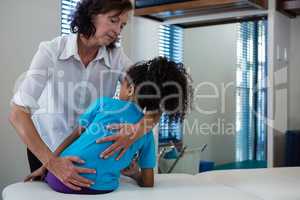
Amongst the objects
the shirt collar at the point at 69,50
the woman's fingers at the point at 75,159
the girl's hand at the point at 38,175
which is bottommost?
the girl's hand at the point at 38,175

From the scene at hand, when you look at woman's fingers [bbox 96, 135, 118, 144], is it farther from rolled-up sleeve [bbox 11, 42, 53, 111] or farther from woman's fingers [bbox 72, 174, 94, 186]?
rolled-up sleeve [bbox 11, 42, 53, 111]

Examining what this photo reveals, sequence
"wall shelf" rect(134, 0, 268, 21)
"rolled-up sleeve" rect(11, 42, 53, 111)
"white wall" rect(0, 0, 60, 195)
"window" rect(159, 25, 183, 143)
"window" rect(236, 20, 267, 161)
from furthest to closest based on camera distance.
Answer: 1. "window" rect(159, 25, 183, 143)
2. "window" rect(236, 20, 267, 161)
3. "wall shelf" rect(134, 0, 268, 21)
4. "white wall" rect(0, 0, 60, 195)
5. "rolled-up sleeve" rect(11, 42, 53, 111)

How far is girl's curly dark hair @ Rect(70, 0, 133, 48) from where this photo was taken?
1.35 metres

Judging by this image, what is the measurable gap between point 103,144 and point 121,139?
0.06 meters

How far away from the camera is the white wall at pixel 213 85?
277cm

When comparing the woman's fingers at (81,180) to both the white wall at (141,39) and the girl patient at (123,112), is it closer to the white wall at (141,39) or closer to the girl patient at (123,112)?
the girl patient at (123,112)

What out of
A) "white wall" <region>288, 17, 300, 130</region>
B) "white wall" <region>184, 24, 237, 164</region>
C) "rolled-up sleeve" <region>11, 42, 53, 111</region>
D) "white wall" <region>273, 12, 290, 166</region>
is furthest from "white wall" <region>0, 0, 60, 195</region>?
"white wall" <region>288, 17, 300, 130</region>

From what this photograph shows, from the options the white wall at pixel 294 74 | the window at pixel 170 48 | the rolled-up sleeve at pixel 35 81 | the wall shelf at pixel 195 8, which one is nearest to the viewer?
the rolled-up sleeve at pixel 35 81

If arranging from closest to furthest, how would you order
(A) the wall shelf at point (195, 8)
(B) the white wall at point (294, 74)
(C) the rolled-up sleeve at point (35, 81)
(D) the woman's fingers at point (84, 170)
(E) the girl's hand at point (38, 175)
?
(D) the woman's fingers at point (84, 170), (C) the rolled-up sleeve at point (35, 81), (E) the girl's hand at point (38, 175), (A) the wall shelf at point (195, 8), (B) the white wall at point (294, 74)

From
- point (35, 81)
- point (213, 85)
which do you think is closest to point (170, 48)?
point (213, 85)

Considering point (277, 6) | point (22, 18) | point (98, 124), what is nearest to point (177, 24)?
point (277, 6)

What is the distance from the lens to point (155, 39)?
2932 millimetres

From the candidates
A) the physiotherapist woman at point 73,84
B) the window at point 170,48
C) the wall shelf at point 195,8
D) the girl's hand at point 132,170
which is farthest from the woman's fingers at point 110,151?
the window at point 170,48

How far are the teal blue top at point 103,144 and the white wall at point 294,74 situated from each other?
171cm
